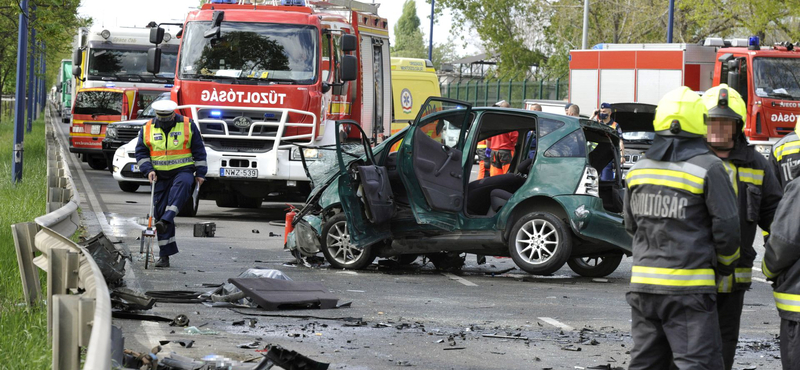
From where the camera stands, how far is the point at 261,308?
340 inches

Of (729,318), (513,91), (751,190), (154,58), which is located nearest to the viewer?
(729,318)

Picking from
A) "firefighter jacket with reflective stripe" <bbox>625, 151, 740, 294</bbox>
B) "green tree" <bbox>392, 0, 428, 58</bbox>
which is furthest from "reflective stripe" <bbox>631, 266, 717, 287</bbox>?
"green tree" <bbox>392, 0, 428, 58</bbox>

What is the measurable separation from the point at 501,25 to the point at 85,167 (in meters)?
29.6

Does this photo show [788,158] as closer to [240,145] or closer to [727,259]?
[727,259]

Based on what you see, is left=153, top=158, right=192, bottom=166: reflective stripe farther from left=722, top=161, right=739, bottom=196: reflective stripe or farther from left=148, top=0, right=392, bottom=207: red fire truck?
left=722, top=161, right=739, bottom=196: reflective stripe

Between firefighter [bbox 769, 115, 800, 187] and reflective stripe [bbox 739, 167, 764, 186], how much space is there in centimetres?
98

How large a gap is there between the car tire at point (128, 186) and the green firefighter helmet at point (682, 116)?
15883mm

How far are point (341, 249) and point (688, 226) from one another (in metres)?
6.42

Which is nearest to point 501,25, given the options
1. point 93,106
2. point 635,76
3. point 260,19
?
point 635,76

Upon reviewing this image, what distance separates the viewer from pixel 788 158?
6621 millimetres

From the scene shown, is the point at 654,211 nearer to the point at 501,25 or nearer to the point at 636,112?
the point at 636,112

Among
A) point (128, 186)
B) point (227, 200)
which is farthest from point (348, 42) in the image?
→ point (128, 186)

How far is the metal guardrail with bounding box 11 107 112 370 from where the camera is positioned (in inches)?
155

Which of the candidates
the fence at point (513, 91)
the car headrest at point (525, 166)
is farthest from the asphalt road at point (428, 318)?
Result: the fence at point (513, 91)
